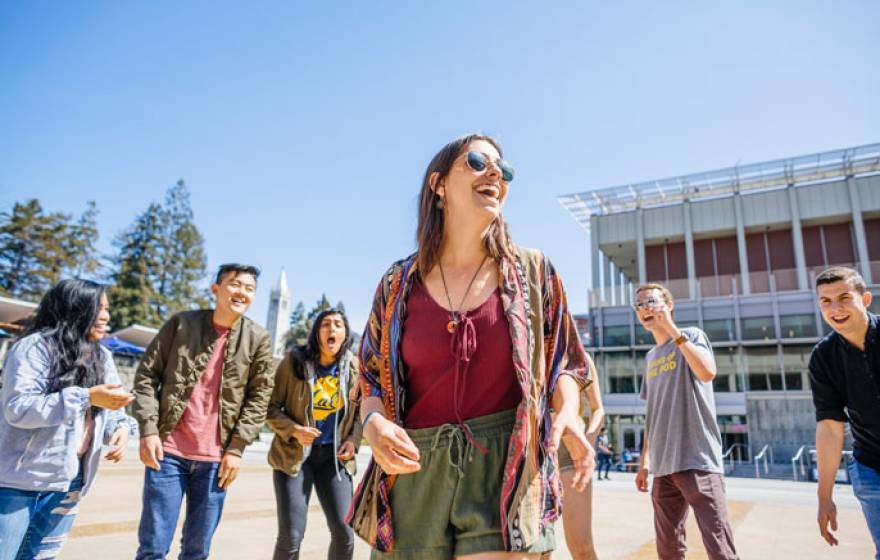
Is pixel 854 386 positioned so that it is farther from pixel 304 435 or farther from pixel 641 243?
pixel 641 243

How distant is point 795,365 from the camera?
28141 millimetres

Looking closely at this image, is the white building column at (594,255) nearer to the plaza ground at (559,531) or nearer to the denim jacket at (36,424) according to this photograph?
the plaza ground at (559,531)

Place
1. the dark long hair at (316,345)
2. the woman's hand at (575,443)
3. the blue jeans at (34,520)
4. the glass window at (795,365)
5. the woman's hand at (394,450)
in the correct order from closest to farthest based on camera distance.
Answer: the woman's hand at (394,450) < the woman's hand at (575,443) < the blue jeans at (34,520) < the dark long hair at (316,345) < the glass window at (795,365)

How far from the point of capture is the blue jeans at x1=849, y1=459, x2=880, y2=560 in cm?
310

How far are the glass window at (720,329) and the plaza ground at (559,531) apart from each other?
19957 mm

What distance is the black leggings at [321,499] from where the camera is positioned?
13.0 feet

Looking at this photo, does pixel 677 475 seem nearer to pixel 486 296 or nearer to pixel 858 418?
pixel 858 418

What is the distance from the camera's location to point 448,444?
1.80 m

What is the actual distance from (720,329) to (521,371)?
1252 inches

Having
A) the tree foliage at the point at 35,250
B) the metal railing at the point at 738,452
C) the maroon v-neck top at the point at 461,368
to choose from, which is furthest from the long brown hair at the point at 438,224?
the tree foliage at the point at 35,250

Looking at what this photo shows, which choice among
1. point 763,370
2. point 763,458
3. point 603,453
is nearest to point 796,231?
point 763,370

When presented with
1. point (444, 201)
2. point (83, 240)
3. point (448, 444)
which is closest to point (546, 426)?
point (448, 444)

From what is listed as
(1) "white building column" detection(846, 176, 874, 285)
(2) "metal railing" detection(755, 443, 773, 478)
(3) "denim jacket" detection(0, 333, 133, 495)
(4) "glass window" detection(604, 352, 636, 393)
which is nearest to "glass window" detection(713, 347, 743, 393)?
(2) "metal railing" detection(755, 443, 773, 478)

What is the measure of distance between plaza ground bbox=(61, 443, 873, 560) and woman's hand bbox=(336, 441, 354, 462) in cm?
144
